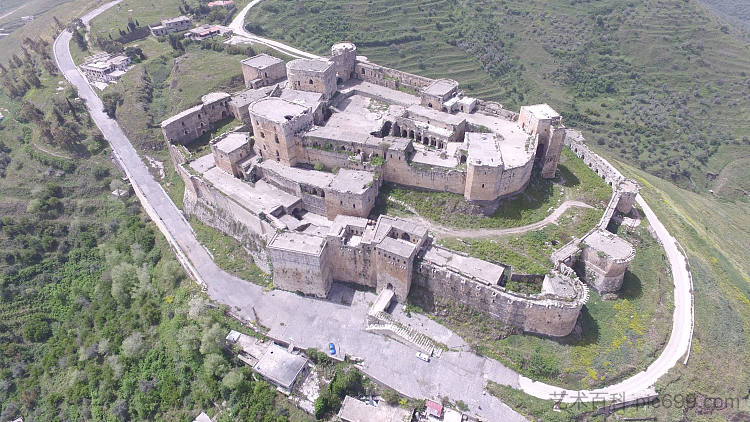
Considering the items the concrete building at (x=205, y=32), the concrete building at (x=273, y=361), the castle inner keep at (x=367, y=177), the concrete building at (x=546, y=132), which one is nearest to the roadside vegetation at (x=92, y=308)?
the concrete building at (x=273, y=361)

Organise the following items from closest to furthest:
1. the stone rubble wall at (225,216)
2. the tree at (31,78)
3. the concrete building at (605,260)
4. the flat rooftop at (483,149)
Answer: the concrete building at (605,260), the flat rooftop at (483,149), the stone rubble wall at (225,216), the tree at (31,78)

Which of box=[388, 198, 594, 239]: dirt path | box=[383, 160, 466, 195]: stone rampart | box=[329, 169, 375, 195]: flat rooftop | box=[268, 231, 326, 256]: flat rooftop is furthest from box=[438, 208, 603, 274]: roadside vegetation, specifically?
box=[268, 231, 326, 256]: flat rooftop

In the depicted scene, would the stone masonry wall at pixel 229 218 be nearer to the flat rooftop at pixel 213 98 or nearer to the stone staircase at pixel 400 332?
the stone staircase at pixel 400 332

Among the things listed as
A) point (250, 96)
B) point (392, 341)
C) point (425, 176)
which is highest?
point (250, 96)

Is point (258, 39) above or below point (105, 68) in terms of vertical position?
above

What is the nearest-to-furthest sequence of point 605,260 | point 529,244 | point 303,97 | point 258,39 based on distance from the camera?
point 605,260, point 529,244, point 303,97, point 258,39

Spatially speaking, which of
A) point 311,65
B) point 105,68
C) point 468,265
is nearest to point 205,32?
point 105,68

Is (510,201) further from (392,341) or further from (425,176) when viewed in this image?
(392,341)

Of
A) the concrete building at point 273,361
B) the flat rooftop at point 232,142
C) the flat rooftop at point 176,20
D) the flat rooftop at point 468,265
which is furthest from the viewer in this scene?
the flat rooftop at point 176,20
